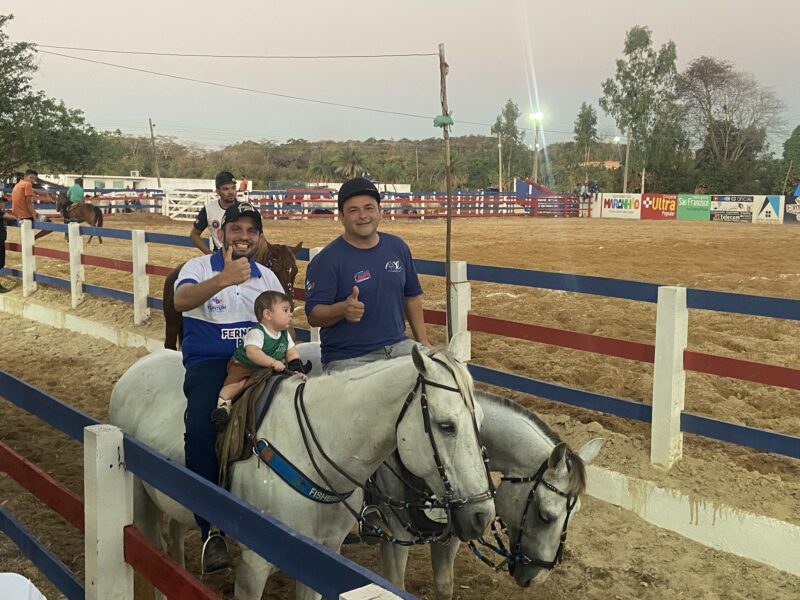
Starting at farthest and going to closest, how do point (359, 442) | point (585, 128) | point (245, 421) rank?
point (585, 128) → point (245, 421) → point (359, 442)

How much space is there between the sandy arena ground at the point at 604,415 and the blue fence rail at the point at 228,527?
1.34 m

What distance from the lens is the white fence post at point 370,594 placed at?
5.30ft

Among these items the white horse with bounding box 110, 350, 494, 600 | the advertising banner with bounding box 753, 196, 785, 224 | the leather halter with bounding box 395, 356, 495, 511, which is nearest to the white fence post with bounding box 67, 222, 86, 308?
the white horse with bounding box 110, 350, 494, 600

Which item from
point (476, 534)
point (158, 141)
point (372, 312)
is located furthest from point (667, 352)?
point (158, 141)

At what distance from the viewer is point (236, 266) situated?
3172 mm

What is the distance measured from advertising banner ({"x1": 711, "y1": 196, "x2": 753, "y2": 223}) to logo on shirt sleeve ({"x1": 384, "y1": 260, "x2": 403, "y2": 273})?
1411 inches

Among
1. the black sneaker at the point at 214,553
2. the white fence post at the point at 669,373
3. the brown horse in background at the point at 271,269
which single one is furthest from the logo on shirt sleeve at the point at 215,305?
the white fence post at the point at 669,373

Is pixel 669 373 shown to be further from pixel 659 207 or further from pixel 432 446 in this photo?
pixel 659 207

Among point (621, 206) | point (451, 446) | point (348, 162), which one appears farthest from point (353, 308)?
point (348, 162)

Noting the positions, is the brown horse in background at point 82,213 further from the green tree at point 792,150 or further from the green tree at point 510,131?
the green tree at point 510,131

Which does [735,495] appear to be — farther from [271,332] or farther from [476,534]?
[271,332]

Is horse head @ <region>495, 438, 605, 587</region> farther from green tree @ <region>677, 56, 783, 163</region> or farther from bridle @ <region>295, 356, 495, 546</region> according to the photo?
green tree @ <region>677, 56, 783, 163</region>

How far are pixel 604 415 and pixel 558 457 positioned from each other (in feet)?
9.83

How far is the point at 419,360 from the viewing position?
2.50 metres
